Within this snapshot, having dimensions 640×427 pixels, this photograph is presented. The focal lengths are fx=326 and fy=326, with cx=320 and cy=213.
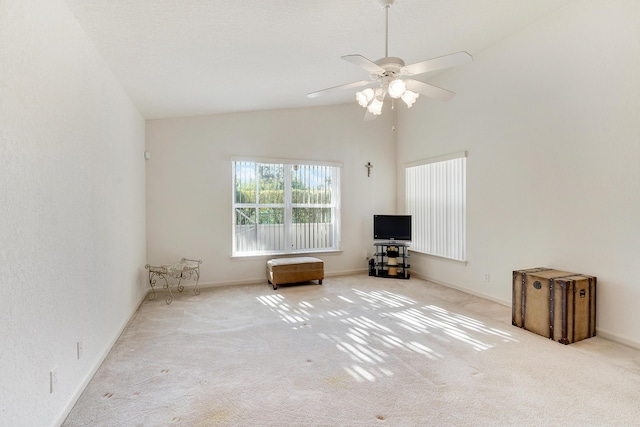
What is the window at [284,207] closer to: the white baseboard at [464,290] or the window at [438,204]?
the window at [438,204]

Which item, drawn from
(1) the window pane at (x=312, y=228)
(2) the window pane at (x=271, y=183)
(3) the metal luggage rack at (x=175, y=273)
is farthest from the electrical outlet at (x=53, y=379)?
(1) the window pane at (x=312, y=228)

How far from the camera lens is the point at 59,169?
1.99 meters

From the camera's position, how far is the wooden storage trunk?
10.1 feet

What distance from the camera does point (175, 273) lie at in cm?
466

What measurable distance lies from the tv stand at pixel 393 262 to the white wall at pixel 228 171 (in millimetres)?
336

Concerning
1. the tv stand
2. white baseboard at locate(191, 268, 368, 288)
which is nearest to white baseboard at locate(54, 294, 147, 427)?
white baseboard at locate(191, 268, 368, 288)

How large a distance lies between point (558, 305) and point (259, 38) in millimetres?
3725

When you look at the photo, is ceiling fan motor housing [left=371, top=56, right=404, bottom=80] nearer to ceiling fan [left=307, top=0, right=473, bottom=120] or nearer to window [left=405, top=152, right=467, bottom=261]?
ceiling fan [left=307, top=0, right=473, bottom=120]

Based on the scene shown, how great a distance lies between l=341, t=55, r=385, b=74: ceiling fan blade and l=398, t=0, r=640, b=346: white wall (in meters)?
2.45

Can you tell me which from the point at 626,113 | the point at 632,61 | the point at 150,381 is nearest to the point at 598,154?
the point at 626,113

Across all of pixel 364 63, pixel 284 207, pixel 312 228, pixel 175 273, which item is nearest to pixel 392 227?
pixel 312 228

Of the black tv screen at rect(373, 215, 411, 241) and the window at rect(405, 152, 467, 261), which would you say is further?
the black tv screen at rect(373, 215, 411, 241)

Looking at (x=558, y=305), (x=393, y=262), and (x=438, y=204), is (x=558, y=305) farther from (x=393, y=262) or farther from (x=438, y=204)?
(x=393, y=262)

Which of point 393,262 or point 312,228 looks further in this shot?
point 312,228
